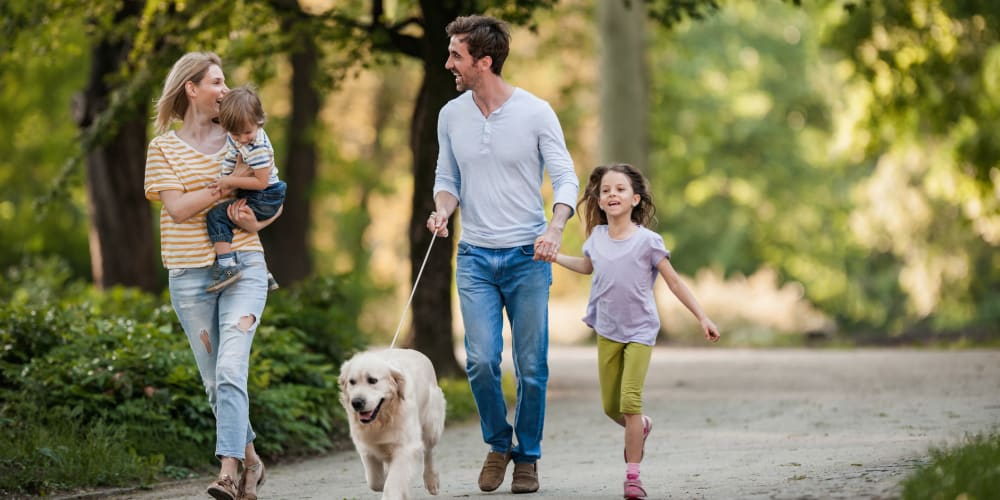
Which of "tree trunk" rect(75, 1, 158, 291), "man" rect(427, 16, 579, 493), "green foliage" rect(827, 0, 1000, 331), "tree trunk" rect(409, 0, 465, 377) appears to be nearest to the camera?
"man" rect(427, 16, 579, 493)

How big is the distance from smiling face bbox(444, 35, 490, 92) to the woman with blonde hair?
124 cm

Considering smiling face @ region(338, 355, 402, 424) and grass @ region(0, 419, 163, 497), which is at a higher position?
smiling face @ region(338, 355, 402, 424)

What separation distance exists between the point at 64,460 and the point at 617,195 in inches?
153

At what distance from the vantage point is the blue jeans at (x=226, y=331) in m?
7.12

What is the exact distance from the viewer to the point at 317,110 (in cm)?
2509

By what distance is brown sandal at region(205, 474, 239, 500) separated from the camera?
686 centimetres

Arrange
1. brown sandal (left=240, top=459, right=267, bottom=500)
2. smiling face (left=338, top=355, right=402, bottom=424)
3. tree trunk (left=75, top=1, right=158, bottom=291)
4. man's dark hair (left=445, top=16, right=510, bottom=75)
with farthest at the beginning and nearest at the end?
tree trunk (left=75, top=1, right=158, bottom=291)
man's dark hair (left=445, top=16, right=510, bottom=75)
brown sandal (left=240, top=459, right=267, bottom=500)
smiling face (left=338, top=355, right=402, bottom=424)

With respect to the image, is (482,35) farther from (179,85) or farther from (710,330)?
(710,330)

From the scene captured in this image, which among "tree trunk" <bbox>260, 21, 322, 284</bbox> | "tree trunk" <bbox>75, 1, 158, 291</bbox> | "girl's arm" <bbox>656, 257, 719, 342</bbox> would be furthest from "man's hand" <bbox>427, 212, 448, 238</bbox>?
"tree trunk" <bbox>260, 21, 322, 284</bbox>

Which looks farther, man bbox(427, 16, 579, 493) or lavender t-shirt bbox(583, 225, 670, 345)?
man bbox(427, 16, 579, 493)

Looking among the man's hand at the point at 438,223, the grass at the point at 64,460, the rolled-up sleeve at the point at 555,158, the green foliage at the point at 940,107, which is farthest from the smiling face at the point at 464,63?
the green foliage at the point at 940,107

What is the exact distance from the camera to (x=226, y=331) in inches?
282

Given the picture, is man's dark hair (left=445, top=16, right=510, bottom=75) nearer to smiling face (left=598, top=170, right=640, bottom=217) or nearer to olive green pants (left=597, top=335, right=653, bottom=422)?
smiling face (left=598, top=170, right=640, bottom=217)

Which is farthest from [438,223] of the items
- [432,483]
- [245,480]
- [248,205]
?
[245,480]
